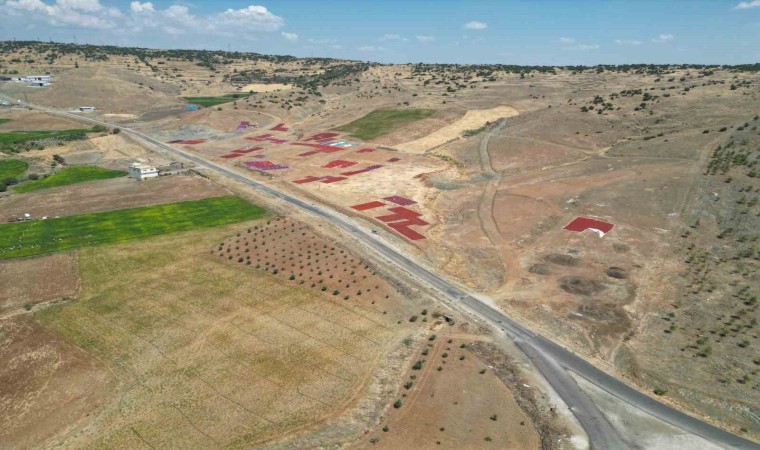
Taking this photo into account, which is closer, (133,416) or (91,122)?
(133,416)

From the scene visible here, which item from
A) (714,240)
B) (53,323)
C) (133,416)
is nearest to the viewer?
(133,416)

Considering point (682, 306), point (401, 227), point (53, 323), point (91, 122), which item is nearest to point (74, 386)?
point (53, 323)

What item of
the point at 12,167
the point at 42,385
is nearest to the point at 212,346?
the point at 42,385

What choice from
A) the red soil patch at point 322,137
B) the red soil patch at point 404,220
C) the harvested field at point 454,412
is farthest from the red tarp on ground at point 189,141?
the harvested field at point 454,412

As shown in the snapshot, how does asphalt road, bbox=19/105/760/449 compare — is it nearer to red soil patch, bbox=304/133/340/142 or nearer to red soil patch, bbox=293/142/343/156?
red soil patch, bbox=293/142/343/156

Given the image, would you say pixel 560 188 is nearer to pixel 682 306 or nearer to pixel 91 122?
pixel 682 306

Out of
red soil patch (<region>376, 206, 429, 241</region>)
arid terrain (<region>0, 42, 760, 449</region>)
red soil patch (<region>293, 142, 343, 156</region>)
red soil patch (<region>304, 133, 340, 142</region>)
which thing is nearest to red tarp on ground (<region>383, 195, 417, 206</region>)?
arid terrain (<region>0, 42, 760, 449</region>)

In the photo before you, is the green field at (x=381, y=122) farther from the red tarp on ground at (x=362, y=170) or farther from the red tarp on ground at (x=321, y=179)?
the red tarp on ground at (x=321, y=179)
